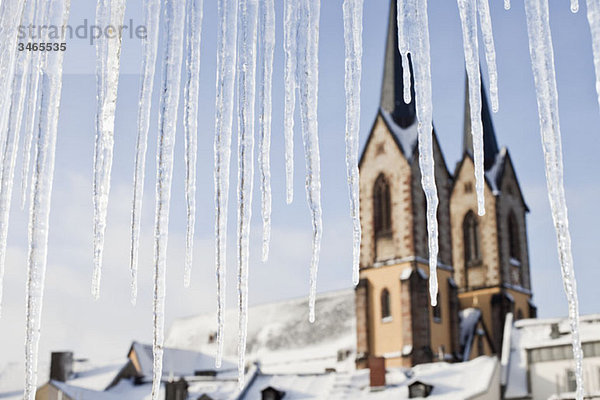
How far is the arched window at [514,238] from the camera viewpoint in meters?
50.8

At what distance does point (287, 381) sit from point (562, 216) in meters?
29.3

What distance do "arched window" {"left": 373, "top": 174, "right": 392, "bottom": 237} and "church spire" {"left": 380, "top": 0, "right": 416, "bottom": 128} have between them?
3.56m

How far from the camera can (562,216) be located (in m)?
4.60

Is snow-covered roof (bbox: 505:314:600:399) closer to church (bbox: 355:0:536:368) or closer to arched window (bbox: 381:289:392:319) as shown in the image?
church (bbox: 355:0:536:368)

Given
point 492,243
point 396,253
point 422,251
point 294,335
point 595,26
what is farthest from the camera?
point 294,335

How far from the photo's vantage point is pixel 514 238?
168ft

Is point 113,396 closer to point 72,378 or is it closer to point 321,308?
point 72,378

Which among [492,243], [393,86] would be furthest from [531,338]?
[393,86]

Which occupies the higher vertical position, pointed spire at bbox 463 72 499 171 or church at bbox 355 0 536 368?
pointed spire at bbox 463 72 499 171

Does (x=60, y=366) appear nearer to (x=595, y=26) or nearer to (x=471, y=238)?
(x=471, y=238)

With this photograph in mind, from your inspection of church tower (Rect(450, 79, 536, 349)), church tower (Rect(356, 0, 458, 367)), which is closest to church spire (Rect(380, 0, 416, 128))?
church tower (Rect(356, 0, 458, 367))

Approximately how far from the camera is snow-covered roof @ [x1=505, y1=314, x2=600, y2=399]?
101ft

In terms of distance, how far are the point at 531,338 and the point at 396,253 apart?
10094mm

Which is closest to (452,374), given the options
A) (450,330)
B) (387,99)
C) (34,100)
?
(450,330)
